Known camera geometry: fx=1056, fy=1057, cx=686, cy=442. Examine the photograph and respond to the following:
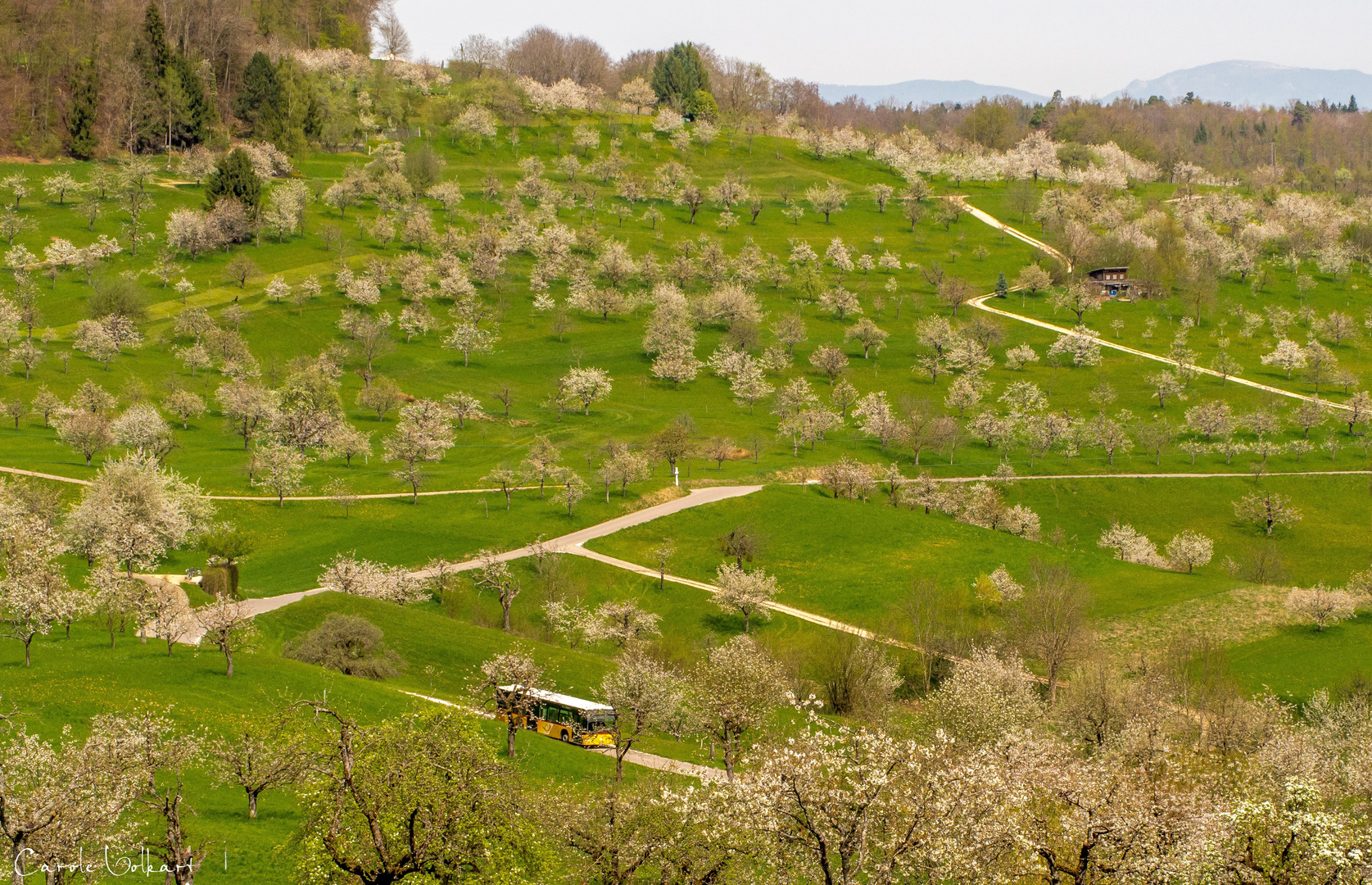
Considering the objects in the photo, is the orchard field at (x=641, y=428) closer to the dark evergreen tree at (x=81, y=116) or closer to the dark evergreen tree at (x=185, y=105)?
the dark evergreen tree at (x=81, y=116)

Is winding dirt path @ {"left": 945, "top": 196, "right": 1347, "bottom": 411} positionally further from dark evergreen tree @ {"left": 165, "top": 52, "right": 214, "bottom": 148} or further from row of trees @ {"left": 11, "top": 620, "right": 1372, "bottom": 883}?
dark evergreen tree @ {"left": 165, "top": 52, "right": 214, "bottom": 148}

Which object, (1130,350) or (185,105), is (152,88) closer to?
(185,105)

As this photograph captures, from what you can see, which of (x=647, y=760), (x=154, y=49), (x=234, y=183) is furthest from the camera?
(x=154, y=49)

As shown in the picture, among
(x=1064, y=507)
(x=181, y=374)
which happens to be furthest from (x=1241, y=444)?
(x=181, y=374)

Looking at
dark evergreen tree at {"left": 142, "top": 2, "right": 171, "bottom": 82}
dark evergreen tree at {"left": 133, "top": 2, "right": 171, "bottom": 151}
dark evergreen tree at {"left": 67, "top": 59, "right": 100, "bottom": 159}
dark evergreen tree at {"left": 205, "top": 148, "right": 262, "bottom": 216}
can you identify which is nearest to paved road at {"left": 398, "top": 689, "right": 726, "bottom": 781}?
dark evergreen tree at {"left": 205, "top": 148, "right": 262, "bottom": 216}

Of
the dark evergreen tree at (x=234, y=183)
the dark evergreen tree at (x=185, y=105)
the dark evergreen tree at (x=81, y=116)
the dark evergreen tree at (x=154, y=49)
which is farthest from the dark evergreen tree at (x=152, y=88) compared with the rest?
the dark evergreen tree at (x=234, y=183)

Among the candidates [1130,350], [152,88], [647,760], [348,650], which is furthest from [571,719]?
[152,88]

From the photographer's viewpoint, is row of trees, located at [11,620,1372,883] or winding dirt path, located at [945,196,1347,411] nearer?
row of trees, located at [11,620,1372,883]
